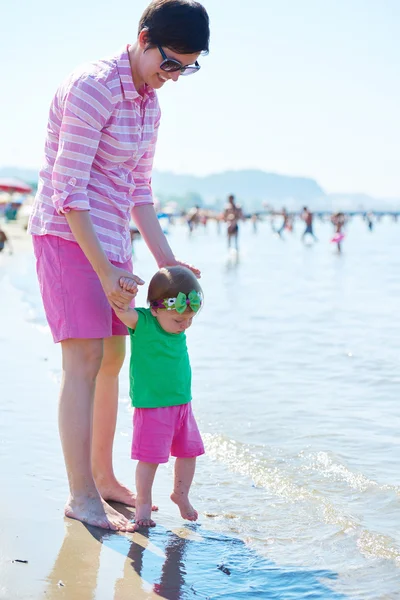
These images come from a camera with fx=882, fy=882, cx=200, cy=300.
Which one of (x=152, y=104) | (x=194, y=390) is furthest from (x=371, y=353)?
(x=152, y=104)

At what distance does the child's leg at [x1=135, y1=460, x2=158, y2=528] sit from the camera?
3.29 meters

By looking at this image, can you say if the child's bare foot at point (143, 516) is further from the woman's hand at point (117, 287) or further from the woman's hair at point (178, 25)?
the woman's hair at point (178, 25)

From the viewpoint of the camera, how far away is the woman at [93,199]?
3.09 meters

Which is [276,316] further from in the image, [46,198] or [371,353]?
[46,198]

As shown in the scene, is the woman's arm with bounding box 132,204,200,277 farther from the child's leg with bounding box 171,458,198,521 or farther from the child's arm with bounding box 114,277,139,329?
the child's leg with bounding box 171,458,198,521

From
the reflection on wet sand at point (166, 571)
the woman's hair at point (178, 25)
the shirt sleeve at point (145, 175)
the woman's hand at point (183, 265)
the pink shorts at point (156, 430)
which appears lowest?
the reflection on wet sand at point (166, 571)

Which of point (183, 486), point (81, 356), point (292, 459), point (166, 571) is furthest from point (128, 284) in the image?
point (292, 459)

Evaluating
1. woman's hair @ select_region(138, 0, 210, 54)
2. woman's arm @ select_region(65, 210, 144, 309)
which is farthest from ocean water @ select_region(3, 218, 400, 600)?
woman's hair @ select_region(138, 0, 210, 54)

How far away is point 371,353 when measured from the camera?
8336 millimetres

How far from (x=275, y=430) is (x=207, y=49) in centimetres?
266

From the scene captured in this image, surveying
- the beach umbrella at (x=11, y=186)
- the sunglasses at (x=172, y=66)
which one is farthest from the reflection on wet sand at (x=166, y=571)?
the beach umbrella at (x=11, y=186)

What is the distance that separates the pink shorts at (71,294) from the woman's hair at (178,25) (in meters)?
0.80

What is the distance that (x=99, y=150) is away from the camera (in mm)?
3211

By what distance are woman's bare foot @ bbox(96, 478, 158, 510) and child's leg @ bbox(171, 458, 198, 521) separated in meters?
0.26
